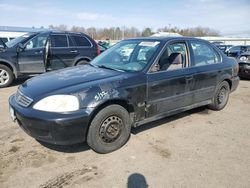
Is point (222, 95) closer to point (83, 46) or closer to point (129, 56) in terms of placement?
point (129, 56)

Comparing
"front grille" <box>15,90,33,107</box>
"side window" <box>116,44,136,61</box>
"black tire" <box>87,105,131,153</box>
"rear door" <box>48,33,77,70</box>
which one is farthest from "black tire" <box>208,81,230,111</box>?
"rear door" <box>48,33,77,70</box>

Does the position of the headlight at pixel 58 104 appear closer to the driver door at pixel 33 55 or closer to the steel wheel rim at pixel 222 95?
the steel wheel rim at pixel 222 95

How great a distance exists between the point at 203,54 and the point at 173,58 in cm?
97

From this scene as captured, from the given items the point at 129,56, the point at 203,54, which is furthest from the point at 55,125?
the point at 203,54

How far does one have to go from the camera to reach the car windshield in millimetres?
Result: 3909

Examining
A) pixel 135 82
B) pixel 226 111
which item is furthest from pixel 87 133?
pixel 226 111

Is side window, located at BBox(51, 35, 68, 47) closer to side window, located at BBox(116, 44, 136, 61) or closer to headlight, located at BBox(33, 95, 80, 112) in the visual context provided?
side window, located at BBox(116, 44, 136, 61)

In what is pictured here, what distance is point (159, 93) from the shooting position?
3.89 metres

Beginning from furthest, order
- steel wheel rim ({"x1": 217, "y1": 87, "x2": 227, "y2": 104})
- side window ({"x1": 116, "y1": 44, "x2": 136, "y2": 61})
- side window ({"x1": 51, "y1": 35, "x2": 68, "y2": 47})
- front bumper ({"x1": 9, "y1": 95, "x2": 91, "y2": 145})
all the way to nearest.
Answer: side window ({"x1": 51, "y1": 35, "x2": 68, "y2": 47}) < steel wheel rim ({"x1": 217, "y1": 87, "x2": 227, "y2": 104}) < side window ({"x1": 116, "y1": 44, "x2": 136, "y2": 61}) < front bumper ({"x1": 9, "y1": 95, "x2": 91, "y2": 145})

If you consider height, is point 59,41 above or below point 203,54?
above

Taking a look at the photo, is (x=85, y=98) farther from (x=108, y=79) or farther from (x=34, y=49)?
(x=34, y=49)

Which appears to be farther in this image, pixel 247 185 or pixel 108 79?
pixel 108 79

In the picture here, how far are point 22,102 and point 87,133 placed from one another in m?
1.00

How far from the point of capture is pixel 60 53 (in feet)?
26.8
